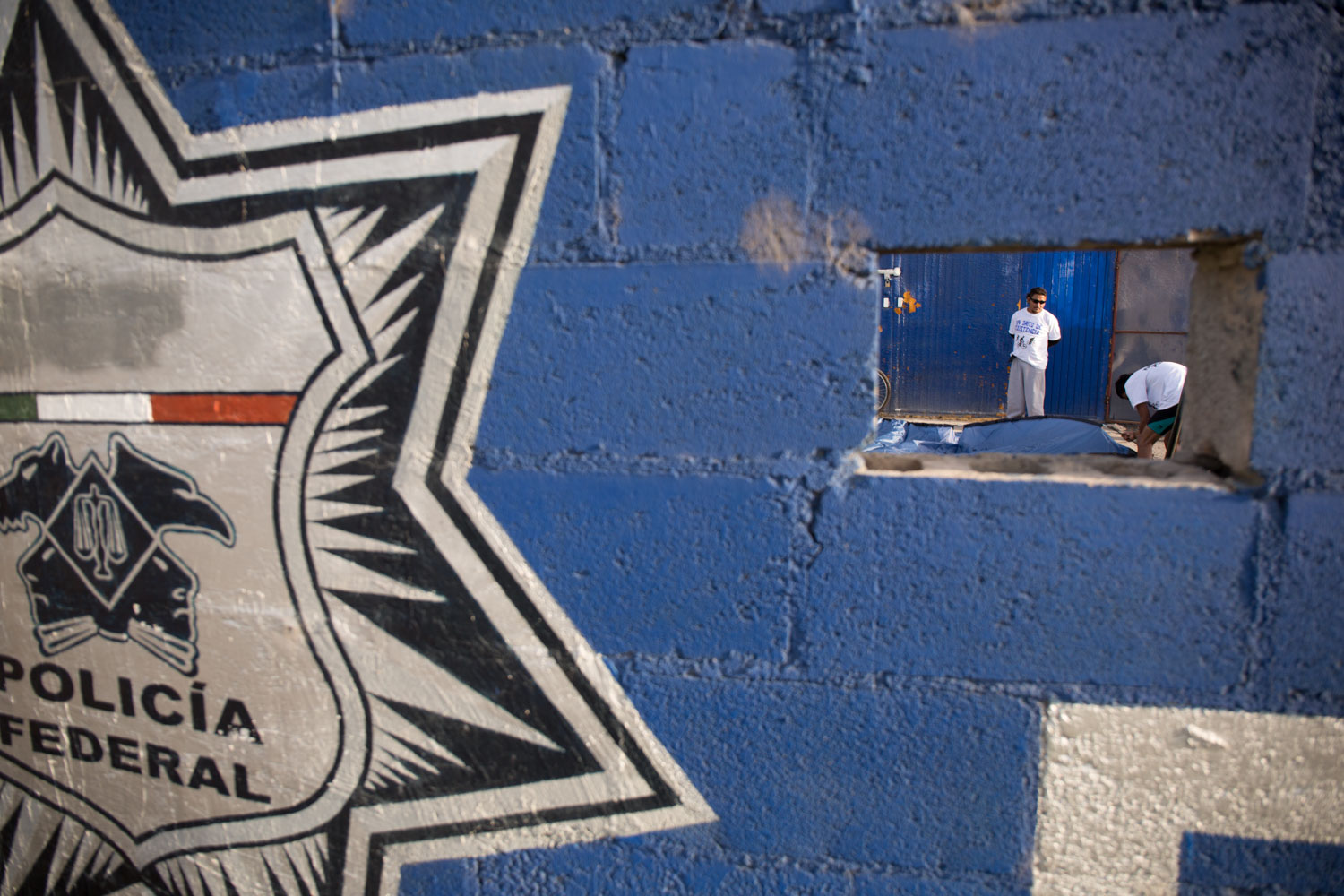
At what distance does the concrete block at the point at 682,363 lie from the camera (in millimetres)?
1447

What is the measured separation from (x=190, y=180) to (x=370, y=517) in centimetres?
85

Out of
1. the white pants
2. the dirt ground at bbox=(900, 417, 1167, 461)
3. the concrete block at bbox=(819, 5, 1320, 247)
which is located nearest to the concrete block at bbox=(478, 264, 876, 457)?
the concrete block at bbox=(819, 5, 1320, 247)

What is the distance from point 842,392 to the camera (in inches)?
57.3

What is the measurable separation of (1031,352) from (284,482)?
8323mm

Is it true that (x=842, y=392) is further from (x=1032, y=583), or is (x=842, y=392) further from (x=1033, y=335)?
(x=1033, y=335)

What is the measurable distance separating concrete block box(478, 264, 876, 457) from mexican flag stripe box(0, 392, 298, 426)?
1.78 feet

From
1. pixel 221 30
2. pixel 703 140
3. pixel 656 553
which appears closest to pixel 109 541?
pixel 221 30

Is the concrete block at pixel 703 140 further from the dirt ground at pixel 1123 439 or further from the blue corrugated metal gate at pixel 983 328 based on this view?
the blue corrugated metal gate at pixel 983 328

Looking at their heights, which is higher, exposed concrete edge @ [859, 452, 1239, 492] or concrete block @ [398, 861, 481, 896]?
exposed concrete edge @ [859, 452, 1239, 492]

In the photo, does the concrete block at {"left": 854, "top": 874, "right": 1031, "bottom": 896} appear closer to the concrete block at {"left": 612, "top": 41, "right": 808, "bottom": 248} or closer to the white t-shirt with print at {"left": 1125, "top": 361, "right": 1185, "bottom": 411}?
the concrete block at {"left": 612, "top": 41, "right": 808, "bottom": 248}

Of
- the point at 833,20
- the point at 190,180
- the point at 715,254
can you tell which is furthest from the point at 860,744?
the point at 190,180

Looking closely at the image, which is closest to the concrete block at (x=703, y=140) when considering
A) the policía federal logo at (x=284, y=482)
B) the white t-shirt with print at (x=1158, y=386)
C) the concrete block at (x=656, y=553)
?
the policía federal logo at (x=284, y=482)

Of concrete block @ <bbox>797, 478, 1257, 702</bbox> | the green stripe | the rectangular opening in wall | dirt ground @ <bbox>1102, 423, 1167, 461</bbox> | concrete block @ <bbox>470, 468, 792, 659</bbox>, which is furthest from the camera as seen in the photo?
the rectangular opening in wall

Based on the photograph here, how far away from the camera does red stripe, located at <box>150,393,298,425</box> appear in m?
1.61
